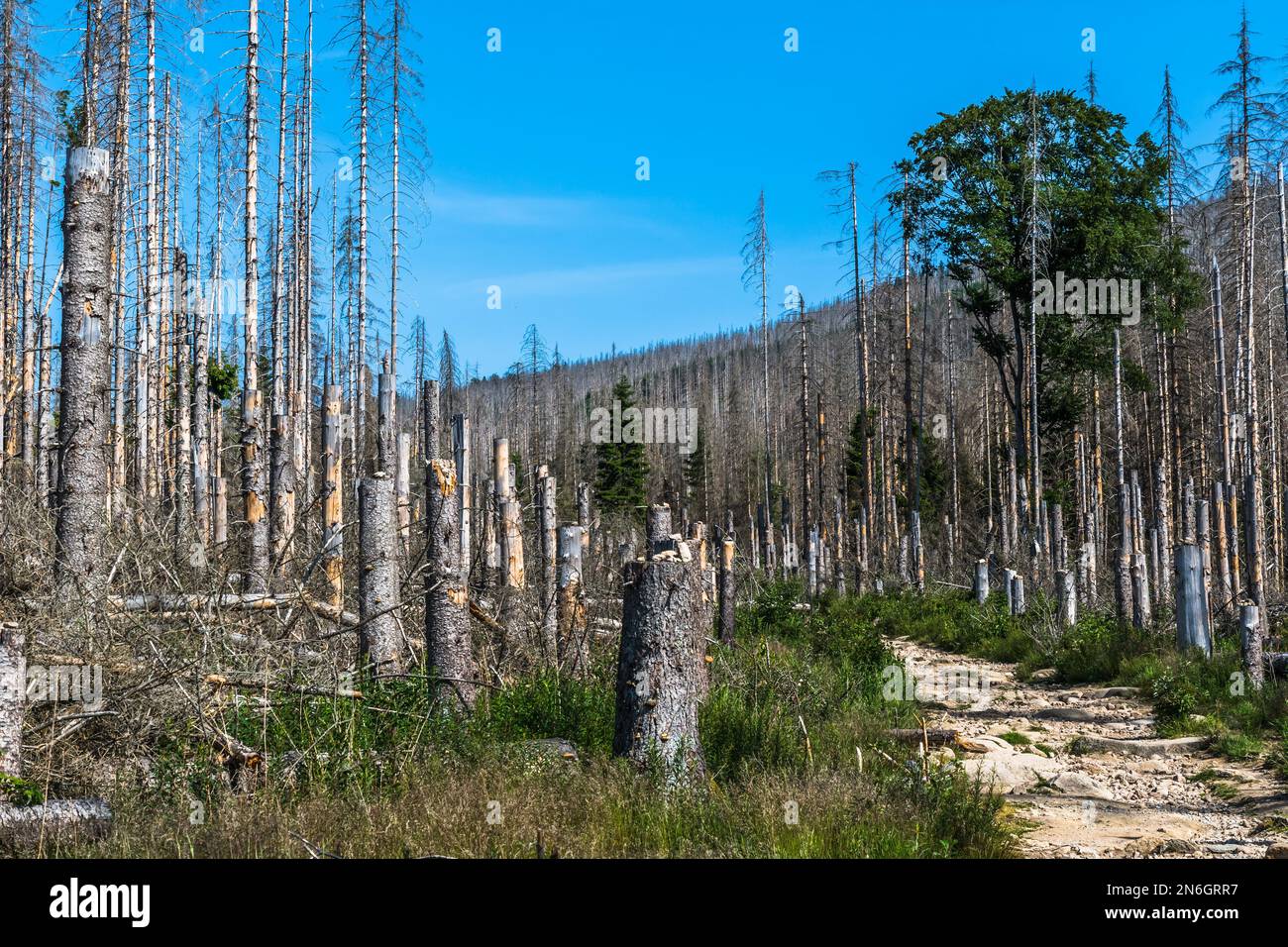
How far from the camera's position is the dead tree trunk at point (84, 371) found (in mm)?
7930

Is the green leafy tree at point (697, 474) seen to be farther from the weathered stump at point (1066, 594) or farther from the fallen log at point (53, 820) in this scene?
the fallen log at point (53, 820)

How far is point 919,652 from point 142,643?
10.6 m

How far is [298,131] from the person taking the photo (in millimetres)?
21188

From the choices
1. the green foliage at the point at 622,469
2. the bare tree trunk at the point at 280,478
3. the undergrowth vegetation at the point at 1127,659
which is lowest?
the undergrowth vegetation at the point at 1127,659

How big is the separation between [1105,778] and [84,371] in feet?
28.6

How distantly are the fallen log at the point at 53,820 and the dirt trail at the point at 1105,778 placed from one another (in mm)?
5066

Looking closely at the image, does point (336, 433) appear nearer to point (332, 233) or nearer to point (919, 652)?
point (919, 652)

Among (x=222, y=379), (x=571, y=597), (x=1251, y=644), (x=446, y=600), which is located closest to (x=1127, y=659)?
(x=1251, y=644)

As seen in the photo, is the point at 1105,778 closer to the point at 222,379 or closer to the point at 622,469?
the point at 222,379

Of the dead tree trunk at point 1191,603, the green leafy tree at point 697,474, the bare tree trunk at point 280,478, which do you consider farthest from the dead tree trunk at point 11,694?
the green leafy tree at point 697,474

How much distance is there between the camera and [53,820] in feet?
15.9

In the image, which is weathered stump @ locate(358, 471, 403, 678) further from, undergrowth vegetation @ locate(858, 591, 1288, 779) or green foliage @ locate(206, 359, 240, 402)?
green foliage @ locate(206, 359, 240, 402)

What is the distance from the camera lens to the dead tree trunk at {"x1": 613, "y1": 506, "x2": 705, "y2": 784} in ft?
19.0
